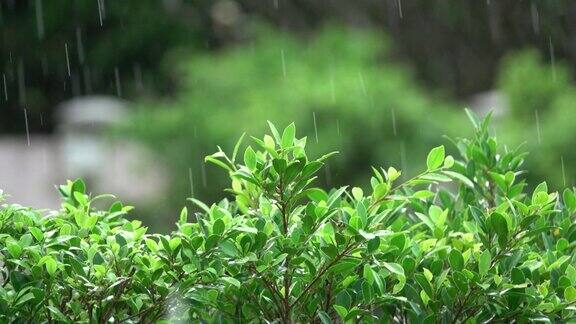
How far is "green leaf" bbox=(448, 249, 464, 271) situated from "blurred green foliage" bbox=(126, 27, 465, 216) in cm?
697

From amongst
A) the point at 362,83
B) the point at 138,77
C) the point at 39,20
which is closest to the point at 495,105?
the point at 362,83

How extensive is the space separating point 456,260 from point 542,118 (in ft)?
26.3

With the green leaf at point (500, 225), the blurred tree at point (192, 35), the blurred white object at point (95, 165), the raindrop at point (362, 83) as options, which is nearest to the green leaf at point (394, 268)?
the green leaf at point (500, 225)

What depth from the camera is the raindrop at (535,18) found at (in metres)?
14.5

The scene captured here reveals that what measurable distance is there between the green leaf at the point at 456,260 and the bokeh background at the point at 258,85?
6.65 meters

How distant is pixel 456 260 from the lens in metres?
1.99

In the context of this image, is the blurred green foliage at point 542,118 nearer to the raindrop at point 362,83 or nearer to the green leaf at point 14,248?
the raindrop at point 362,83

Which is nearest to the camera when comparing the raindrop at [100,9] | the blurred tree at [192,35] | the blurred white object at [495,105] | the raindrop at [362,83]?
the raindrop at [362,83]

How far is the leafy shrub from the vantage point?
192cm

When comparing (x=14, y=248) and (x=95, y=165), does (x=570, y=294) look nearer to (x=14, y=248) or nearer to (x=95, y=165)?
(x=14, y=248)

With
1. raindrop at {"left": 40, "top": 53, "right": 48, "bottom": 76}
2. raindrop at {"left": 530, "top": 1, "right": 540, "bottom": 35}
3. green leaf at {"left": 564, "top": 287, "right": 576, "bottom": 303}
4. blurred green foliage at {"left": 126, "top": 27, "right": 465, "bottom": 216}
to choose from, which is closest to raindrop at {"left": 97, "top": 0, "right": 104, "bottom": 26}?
raindrop at {"left": 40, "top": 53, "right": 48, "bottom": 76}

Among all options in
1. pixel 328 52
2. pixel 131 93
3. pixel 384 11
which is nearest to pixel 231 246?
pixel 328 52

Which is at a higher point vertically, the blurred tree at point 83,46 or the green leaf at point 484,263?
the blurred tree at point 83,46

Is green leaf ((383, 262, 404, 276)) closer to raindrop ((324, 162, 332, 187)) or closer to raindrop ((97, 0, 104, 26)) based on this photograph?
raindrop ((324, 162, 332, 187))
